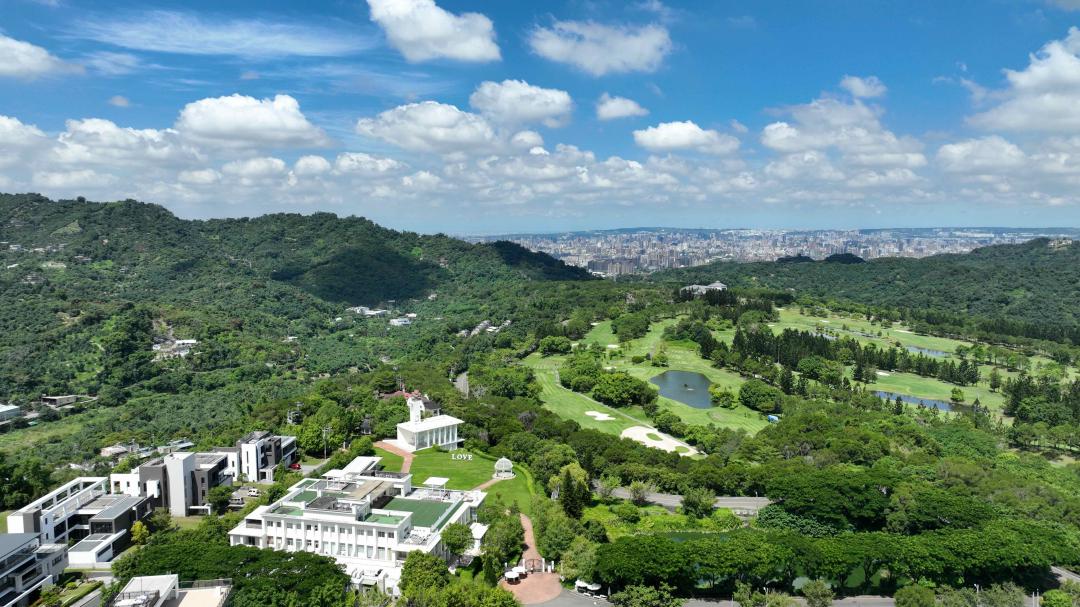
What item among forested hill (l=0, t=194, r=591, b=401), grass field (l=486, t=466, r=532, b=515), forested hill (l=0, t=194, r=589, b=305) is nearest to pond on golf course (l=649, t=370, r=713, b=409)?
grass field (l=486, t=466, r=532, b=515)

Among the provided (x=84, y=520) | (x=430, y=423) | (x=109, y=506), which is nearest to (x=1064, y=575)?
(x=430, y=423)

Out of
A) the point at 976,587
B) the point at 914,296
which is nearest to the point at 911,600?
the point at 976,587

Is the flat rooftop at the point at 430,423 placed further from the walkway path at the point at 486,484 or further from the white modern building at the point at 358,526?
the white modern building at the point at 358,526

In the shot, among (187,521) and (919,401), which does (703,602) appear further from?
(919,401)

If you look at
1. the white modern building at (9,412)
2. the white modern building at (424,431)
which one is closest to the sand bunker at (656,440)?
the white modern building at (424,431)

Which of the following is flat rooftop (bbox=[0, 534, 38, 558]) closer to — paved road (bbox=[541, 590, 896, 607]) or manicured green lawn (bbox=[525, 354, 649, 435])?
paved road (bbox=[541, 590, 896, 607])

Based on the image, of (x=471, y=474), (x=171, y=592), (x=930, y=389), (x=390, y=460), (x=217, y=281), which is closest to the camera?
(x=171, y=592)
